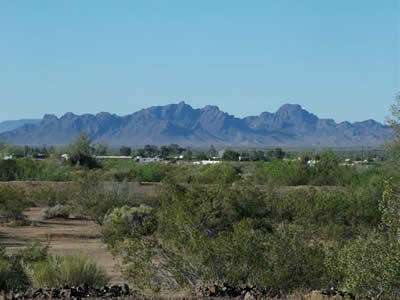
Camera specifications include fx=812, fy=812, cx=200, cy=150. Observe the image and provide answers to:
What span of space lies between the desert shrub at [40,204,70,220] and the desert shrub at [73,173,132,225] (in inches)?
19.2

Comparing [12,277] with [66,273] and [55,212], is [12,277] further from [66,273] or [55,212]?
[55,212]

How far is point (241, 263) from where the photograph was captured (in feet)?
52.9

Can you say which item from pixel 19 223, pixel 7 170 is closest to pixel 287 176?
pixel 7 170

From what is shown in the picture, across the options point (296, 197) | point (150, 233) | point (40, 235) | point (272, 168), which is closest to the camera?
point (150, 233)

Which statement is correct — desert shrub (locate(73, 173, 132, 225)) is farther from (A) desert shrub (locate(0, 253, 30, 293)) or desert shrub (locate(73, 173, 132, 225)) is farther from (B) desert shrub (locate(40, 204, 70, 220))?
(A) desert shrub (locate(0, 253, 30, 293))

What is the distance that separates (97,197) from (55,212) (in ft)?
15.9

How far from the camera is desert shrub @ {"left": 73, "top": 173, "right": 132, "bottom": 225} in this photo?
3872cm

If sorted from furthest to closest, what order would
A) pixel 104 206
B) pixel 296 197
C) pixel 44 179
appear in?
1. pixel 44 179
2. pixel 104 206
3. pixel 296 197

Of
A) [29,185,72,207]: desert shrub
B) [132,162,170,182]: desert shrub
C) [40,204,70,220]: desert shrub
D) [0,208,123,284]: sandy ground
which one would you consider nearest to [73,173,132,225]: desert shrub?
[40,204,70,220]: desert shrub

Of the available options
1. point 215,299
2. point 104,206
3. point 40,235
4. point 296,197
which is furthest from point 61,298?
point 104,206

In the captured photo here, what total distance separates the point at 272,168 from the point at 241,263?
52.9 meters

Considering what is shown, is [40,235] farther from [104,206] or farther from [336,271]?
[336,271]

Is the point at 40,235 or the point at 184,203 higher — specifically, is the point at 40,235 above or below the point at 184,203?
below

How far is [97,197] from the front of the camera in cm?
3925
